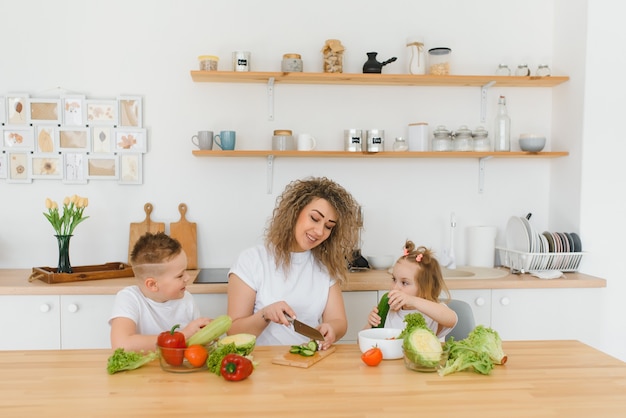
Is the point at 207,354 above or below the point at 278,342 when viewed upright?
above

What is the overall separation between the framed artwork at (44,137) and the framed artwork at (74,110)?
→ 0.09 m

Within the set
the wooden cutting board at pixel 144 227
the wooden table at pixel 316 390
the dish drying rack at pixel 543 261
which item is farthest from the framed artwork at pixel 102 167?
the dish drying rack at pixel 543 261

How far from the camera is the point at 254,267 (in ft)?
→ 8.11

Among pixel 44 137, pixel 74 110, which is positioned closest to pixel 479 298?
pixel 74 110

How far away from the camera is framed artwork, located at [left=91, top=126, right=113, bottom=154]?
3.47m

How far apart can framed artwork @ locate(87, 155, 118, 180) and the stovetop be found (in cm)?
75

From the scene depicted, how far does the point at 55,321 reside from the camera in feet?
9.61

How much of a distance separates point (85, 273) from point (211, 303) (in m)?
0.65

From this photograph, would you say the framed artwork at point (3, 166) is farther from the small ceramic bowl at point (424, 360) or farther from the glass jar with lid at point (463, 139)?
the small ceramic bowl at point (424, 360)

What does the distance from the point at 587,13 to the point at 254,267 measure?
2.33m

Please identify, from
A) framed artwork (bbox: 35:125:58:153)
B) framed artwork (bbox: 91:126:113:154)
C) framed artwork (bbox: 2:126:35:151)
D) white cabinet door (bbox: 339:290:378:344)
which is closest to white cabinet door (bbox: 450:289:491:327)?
white cabinet door (bbox: 339:290:378:344)

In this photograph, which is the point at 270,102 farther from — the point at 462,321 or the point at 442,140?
the point at 462,321

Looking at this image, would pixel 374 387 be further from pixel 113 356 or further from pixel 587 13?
pixel 587 13

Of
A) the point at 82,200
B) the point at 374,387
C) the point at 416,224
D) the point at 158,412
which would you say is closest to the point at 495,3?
the point at 416,224
